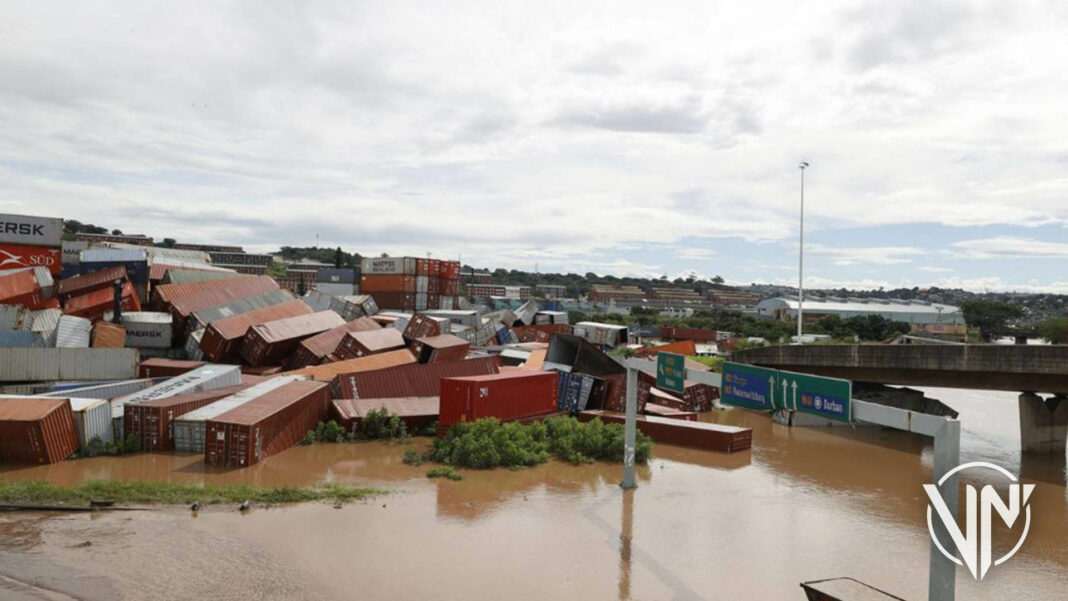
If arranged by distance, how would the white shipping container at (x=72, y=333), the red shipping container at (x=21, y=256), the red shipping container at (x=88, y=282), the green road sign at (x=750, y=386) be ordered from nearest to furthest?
1. the green road sign at (x=750, y=386)
2. the white shipping container at (x=72, y=333)
3. the red shipping container at (x=88, y=282)
4. the red shipping container at (x=21, y=256)

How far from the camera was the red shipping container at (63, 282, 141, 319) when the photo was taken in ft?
137

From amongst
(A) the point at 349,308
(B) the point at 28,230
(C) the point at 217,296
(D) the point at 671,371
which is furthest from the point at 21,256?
(D) the point at 671,371

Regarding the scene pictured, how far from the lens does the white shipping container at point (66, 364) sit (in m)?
31.8

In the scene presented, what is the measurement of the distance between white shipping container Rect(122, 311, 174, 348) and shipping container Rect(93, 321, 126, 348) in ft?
8.75

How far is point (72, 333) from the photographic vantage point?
117ft

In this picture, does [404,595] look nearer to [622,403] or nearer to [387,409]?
[387,409]

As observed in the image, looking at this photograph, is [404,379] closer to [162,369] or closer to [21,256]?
[162,369]

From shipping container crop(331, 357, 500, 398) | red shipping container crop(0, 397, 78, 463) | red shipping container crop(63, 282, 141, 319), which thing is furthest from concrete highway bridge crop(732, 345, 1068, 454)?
red shipping container crop(63, 282, 141, 319)

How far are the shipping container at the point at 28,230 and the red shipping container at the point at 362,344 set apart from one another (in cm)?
2297

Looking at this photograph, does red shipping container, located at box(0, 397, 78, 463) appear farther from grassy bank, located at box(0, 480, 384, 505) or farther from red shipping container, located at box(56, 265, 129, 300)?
red shipping container, located at box(56, 265, 129, 300)

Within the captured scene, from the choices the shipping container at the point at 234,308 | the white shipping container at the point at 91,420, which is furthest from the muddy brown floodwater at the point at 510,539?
the shipping container at the point at 234,308

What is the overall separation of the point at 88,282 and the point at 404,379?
84.4 feet

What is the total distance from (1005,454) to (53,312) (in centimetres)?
5159

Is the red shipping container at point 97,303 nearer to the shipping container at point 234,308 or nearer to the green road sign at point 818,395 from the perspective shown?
the shipping container at point 234,308
